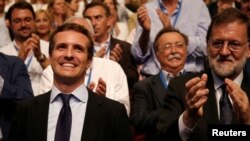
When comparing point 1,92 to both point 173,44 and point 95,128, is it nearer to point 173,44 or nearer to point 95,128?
point 173,44

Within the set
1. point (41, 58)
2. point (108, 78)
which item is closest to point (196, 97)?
point (108, 78)

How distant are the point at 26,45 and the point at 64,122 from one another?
238cm

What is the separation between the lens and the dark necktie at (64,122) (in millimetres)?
3141

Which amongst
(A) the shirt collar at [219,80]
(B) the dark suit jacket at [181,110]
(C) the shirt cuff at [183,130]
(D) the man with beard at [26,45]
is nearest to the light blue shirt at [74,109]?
(B) the dark suit jacket at [181,110]

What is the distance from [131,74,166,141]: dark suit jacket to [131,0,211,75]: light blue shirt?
102 centimetres

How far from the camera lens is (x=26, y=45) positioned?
215 inches

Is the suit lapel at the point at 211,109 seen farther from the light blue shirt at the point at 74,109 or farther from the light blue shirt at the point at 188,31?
the light blue shirt at the point at 188,31

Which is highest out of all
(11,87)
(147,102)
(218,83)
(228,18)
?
(228,18)

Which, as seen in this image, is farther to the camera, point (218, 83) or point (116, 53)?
point (116, 53)

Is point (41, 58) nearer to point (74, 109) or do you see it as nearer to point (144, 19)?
point (144, 19)

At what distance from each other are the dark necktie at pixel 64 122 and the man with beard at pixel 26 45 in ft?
7.18

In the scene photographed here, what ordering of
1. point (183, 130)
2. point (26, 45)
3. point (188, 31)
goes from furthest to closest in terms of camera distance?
point (188, 31), point (26, 45), point (183, 130)

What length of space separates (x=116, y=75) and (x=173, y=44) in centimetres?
50

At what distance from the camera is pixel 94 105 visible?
3229 mm
